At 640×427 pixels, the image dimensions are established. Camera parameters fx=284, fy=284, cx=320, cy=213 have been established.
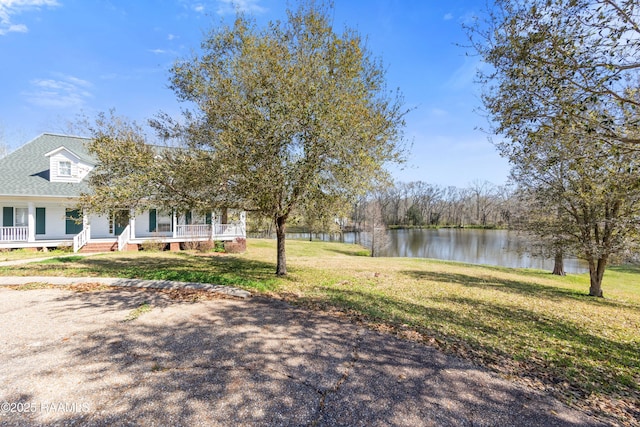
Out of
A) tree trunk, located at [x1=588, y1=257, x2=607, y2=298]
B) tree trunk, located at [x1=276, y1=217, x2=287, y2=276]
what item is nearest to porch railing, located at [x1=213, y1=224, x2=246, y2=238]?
tree trunk, located at [x1=276, y1=217, x2=287, y2=276]

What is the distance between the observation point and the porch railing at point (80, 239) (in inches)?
595

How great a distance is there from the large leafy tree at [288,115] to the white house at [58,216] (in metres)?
6.85

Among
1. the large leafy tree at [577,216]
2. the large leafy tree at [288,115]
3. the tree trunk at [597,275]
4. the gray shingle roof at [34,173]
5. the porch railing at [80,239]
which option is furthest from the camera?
the gray shingle roof at [34,173]

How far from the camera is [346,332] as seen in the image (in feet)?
16.4

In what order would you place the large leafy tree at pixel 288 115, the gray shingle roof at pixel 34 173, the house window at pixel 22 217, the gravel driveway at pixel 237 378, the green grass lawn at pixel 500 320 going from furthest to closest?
the house window at pixel 22 217 < the gray shingle roof at pixel 34 173 < the large leafy tree at pixel 288 115 < the green grass lawn at pixel 500 320 < the gravel driveway at pixel 237 378

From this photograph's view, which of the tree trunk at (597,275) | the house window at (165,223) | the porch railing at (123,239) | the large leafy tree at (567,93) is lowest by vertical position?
the tree trunk at (597,275)

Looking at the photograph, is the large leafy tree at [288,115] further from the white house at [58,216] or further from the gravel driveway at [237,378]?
the white house at [58,216]

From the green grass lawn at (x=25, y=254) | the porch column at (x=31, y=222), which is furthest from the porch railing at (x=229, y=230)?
the porch column at (x=31, y=222)

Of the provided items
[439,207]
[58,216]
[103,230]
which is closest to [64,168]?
[58,216]

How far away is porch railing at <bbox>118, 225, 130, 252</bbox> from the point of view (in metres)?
16.4

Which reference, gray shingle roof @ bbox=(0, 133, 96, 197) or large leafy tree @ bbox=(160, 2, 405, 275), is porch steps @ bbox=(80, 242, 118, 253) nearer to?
gray shingle roof @ bbox=(0, 133, 96, 197)

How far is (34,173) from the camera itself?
17.0 metres

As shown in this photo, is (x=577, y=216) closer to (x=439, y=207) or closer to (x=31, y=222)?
(x=31, y=222)

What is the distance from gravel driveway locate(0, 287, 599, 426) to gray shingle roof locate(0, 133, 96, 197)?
44.7 ft
